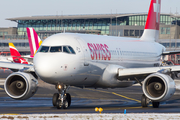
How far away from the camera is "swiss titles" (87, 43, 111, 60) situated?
20.7m

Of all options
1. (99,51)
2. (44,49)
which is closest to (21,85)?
(44,49)

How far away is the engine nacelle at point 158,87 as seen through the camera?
19.0 m

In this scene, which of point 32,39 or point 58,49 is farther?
point 32,39

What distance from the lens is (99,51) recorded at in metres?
21.5

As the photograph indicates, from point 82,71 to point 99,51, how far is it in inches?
104

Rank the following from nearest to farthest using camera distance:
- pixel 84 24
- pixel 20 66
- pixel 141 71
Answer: pixel 141 71
pixel 20 66
pixel 84 24

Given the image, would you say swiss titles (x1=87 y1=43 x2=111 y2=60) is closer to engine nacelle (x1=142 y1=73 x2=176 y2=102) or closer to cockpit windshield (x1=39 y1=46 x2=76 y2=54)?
cockpit windshield (x1=39 y1=46 x2=76 y2=54)

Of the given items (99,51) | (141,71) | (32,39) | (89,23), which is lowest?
(141,71)

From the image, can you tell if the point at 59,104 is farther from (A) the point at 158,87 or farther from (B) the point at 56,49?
(A) the point at 158,87

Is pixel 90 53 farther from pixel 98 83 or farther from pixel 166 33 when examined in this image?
pixel 166 33

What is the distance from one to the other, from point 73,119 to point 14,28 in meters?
155

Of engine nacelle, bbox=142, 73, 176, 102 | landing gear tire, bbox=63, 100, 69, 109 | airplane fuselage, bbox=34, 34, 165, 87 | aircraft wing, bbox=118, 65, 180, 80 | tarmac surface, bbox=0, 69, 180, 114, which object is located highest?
airplane fuselage, bbox=34, 34, 165, 87

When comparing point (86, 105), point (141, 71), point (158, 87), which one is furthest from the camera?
point (86, 105)

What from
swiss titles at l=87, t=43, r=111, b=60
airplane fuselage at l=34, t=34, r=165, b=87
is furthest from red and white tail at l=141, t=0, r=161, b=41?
swiss titles at l=87, t=43, r=111, b=60
